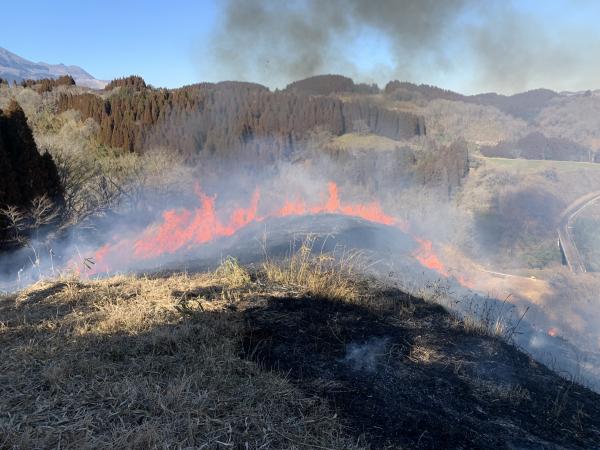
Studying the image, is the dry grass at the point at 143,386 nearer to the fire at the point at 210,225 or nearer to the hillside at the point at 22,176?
the hillside at the point at 22,176

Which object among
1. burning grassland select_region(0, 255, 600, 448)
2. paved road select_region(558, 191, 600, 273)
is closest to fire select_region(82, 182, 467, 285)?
paved road select_region(558, 191, 600, 273)

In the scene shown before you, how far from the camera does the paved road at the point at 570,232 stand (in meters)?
30.7

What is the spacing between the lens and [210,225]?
24.5 metres

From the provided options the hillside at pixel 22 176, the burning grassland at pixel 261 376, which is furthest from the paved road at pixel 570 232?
the hillside at pixel 22 176

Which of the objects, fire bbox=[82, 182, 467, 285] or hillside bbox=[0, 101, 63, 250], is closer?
hillside bbox=[0, 101, 63, 250]

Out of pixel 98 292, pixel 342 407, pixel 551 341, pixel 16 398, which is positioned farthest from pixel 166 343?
pixel 551 341

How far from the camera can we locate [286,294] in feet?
16.0

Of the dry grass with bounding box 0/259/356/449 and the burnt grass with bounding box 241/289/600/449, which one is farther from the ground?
the dry grass with bounding box 0/259/356/449

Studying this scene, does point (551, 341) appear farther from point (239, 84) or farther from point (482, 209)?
point (239, 84)

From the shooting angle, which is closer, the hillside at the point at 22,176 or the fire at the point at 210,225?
the hillside at the point at 22,176

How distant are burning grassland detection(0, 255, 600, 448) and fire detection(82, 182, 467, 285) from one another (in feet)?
48.6

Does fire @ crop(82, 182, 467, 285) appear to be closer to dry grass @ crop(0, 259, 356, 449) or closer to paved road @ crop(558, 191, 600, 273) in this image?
paved road @ crop(558, 191, 600, 273)

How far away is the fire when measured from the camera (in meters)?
19.9

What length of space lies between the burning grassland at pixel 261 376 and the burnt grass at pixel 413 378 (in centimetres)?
1
